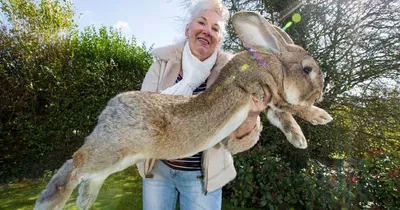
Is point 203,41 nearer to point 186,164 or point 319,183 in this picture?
point 186,164

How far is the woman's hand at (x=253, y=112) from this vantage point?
198 centimetres

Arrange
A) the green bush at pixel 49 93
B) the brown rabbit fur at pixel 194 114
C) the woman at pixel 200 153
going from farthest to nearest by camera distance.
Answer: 1. the green bush at pixel 49 93
2. the woman at pixel 200 153
3. the brown rabbit fur at pixel 194 114

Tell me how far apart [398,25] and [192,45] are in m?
4.67

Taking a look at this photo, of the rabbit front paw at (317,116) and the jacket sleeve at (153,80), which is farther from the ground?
the jacket sleeve at (153,80)

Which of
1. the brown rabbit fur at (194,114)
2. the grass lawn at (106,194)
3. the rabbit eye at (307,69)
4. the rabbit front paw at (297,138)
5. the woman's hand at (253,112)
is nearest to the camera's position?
the brown rabbit fur at (194,114)

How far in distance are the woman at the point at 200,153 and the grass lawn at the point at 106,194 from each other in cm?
321

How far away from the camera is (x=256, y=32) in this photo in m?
2.06

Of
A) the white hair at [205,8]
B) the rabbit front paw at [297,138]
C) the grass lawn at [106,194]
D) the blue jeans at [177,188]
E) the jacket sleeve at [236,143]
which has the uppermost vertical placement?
the white hair at [205,8]

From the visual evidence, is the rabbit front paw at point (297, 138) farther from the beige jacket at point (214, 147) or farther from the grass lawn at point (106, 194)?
the grass lawn at point (106, 194)

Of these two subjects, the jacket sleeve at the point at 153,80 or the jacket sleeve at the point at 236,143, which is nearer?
the jacket sleeve at the point at 236,143

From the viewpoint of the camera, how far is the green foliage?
6.87 metres

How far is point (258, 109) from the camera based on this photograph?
79.4 inches

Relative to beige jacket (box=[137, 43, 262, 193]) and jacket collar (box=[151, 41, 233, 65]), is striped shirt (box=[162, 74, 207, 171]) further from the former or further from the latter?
jacket collar (box=[151, 41, 233, 65])

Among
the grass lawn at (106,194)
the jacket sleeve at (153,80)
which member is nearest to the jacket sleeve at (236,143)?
the jacket sleeve at (153,80)
